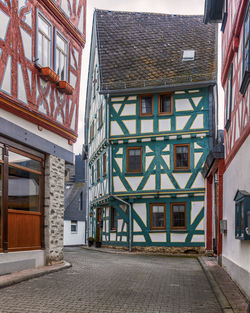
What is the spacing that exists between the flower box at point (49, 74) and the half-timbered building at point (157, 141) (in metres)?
9.52

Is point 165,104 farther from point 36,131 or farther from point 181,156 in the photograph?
point 36,131

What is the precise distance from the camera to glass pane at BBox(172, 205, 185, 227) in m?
20.3

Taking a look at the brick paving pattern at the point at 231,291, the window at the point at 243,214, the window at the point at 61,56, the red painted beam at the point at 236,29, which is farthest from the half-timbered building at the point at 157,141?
the window at the point at 243,214

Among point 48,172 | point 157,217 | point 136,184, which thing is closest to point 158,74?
point 136,184

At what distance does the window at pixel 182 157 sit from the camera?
67.2ft

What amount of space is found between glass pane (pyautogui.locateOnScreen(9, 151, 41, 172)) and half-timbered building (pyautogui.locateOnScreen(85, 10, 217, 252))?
9374 millimetres

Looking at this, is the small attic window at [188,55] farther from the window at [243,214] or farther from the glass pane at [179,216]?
the window at [243,214]

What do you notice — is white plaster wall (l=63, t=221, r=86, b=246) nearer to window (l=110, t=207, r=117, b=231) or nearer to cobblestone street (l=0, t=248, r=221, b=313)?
window (l=110, t=207, r=117, b=231)

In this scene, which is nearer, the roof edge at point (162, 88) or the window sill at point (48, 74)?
the window sill at point (48, 74)

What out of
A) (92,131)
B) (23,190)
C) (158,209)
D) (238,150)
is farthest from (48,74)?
(92,131)

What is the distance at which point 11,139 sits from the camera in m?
10.1

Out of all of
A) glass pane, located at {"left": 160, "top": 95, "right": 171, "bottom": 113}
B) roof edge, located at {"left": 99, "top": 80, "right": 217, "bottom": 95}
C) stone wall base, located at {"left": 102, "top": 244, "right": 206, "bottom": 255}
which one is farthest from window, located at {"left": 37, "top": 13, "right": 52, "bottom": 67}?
stone wall base, located at {"left": 102, "top": 244, "right": 206, "bottom": 255}

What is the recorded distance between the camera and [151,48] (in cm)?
2320

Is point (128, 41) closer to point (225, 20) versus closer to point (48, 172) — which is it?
point (225, 20)
